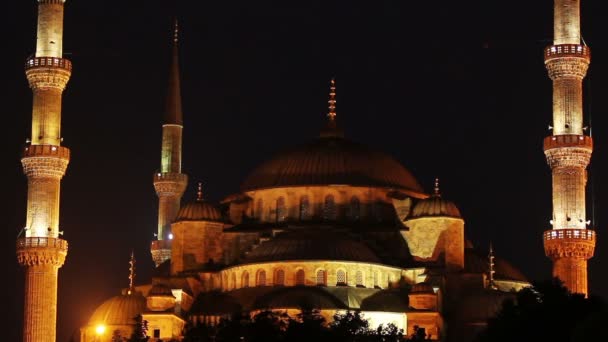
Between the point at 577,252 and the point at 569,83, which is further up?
the point at 569,83

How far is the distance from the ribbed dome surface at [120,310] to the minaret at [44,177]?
4.30 ft

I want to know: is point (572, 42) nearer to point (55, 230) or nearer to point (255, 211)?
point (255, 211)

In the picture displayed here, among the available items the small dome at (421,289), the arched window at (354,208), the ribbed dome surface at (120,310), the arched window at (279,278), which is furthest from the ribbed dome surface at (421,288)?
the ribbed dome surface at (120,310)

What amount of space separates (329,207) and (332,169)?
1292mm

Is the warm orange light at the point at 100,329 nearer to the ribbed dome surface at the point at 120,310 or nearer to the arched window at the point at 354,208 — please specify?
the ribbed dome surface at the point at 120,310

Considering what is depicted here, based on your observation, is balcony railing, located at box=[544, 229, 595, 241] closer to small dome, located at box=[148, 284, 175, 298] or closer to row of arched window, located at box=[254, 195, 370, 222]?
row of arched window, located at box=[254, 195, 370, 222]

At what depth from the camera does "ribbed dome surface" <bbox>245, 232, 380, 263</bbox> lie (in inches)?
2146

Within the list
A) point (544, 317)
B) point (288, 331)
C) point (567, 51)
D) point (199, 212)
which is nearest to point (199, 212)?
point (199, 212)

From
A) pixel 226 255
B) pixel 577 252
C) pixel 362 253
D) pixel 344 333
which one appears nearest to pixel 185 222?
pixel 226 255

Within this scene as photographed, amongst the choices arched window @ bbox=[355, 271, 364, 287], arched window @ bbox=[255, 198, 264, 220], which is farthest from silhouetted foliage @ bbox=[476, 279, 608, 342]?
arched window @ bbox=[255, 198, 264, 220]

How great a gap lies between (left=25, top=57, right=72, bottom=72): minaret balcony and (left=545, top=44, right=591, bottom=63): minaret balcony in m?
14.0

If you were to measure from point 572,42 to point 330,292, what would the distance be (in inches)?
415

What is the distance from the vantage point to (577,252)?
55500 millimetres

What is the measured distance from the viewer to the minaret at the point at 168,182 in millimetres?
64438
